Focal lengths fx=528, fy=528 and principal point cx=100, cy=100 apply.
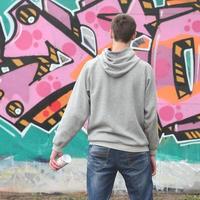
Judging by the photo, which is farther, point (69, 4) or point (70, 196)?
point (70, 196)

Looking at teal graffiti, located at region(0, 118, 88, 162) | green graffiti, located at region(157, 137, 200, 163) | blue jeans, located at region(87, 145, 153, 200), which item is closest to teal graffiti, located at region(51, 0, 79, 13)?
teal graffiti, located at region(0, 118, 88, 162)

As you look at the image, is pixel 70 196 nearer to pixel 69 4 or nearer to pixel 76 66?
pixel 76 66

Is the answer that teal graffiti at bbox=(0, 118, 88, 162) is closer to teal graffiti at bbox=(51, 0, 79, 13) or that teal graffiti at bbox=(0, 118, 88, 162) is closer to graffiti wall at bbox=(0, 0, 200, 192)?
graffiti wall at bbox=(0, 0, 200, 192)

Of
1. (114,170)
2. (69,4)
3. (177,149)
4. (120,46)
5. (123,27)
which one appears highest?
(69,4)

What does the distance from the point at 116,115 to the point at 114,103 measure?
0.25ft

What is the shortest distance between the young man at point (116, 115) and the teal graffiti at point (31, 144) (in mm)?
2325

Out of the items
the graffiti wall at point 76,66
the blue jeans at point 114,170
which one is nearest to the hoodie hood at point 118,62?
the blue jeans at point 114,170

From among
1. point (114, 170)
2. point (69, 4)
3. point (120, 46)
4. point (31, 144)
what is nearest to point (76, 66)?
point (69, 4)

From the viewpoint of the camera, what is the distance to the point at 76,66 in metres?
5.68

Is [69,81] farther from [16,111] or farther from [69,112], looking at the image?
[69,112]

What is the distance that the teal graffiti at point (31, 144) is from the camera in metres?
5.73

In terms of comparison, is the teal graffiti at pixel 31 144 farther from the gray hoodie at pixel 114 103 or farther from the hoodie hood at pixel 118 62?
the hoodie hood at pixel 118 62

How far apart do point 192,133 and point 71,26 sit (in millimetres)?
1743

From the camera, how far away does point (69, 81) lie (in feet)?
18.7
